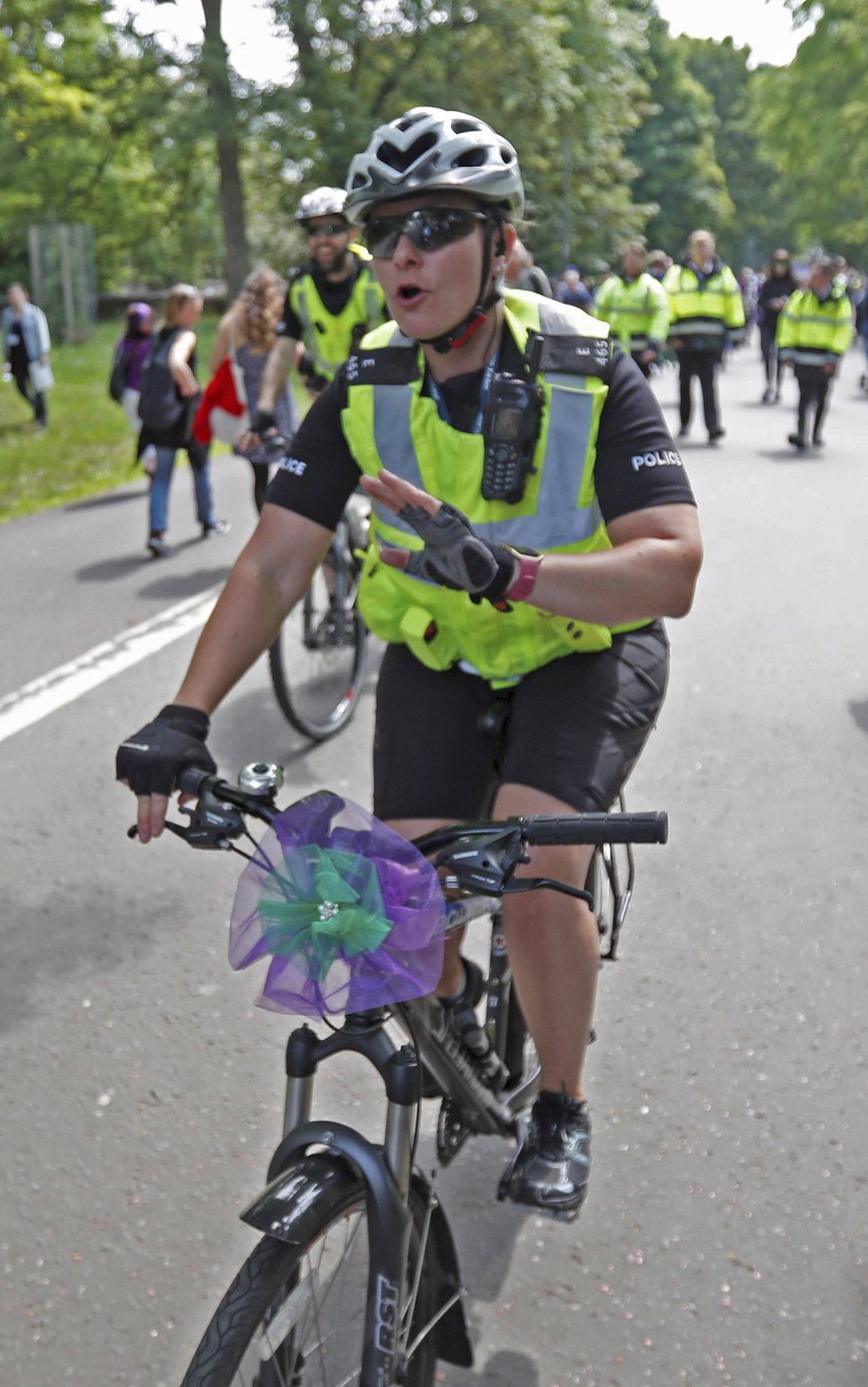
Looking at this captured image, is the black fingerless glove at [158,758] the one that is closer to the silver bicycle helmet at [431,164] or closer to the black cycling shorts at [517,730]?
the black cycling shorts at [517,730]

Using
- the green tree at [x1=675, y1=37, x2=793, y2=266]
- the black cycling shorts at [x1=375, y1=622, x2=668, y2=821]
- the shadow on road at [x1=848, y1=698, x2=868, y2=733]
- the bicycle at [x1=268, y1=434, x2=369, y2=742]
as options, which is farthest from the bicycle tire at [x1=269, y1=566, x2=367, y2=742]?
the green tree at [x1=675, y1=37, x2=793, y2=266]

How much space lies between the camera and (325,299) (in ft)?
24.1

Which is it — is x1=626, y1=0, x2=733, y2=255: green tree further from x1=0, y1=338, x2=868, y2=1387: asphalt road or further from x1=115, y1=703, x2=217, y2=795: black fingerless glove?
x1=115, y1=703, x2=217, y2=795: black fingerless glove

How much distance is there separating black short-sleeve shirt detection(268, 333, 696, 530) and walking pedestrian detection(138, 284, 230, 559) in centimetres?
794

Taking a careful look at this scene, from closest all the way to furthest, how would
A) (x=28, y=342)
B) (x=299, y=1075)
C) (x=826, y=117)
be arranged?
(x=299, y=1075) < (x=28, y=342) < (x=826, y=117)

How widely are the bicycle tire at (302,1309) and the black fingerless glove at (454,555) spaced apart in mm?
831

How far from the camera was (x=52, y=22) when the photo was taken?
31.9 m

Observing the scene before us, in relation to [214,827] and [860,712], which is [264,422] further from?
[214,827]

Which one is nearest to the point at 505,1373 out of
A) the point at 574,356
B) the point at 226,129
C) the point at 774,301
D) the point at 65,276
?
the point at 574,356

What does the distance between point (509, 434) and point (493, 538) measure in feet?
0.67

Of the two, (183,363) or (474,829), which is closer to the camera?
(474,829)

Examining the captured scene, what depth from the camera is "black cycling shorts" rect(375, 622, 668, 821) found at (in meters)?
2.78

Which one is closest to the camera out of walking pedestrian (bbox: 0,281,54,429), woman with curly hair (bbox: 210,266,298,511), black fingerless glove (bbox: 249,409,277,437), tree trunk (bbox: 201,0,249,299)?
black fingerless glove (bbox: 249,409,277,437)

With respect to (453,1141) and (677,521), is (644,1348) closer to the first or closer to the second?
(453,1141)
